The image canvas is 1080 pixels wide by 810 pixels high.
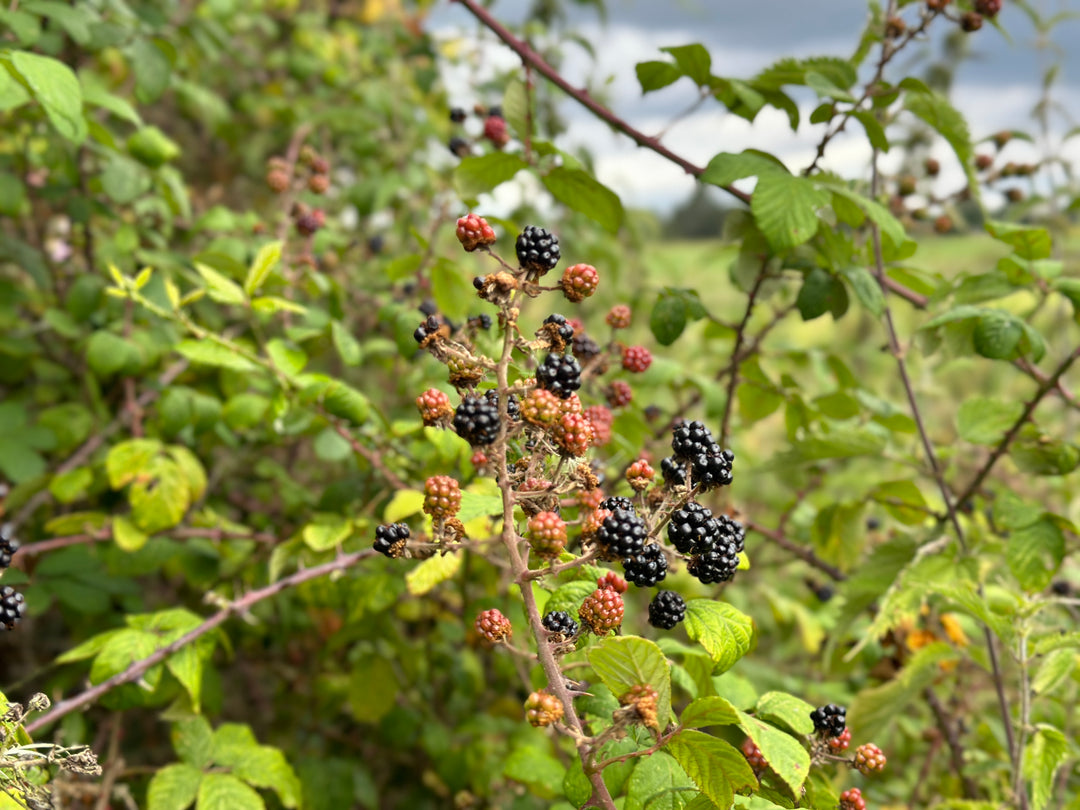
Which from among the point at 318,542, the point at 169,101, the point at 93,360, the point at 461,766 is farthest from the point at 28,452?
the point at 169,101

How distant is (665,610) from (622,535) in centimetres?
16

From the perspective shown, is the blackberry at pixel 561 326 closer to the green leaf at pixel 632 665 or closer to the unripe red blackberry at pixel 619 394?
the green leaf at pixel 632 665

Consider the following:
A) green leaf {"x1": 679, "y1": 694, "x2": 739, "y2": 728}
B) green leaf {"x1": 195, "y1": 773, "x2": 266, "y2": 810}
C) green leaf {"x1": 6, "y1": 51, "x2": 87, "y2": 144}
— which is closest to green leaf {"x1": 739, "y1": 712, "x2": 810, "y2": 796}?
green leaf {"x1": 679, "y1": 694, "x2": 739, "y2": 728}

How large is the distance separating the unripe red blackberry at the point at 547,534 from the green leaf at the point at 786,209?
0.74 metres

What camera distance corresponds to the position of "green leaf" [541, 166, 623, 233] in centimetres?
160

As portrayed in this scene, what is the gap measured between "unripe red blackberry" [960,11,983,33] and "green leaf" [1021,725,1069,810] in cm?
136

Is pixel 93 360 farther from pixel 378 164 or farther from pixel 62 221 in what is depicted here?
pixel 378 164

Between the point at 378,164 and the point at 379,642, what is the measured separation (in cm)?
206

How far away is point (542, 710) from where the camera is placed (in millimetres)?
819

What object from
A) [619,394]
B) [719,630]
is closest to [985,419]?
[619,394]

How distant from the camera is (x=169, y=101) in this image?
3898mm

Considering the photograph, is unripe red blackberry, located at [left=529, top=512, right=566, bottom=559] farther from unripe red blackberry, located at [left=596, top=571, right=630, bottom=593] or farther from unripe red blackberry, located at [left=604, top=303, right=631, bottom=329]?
unripe red blackberry, located at [left=604, top=303, right=631, bottom=329]

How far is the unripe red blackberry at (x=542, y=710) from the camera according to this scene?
2.67 ft

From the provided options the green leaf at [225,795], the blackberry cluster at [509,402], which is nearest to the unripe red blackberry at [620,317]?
the blackberry cluster at [509,402]
